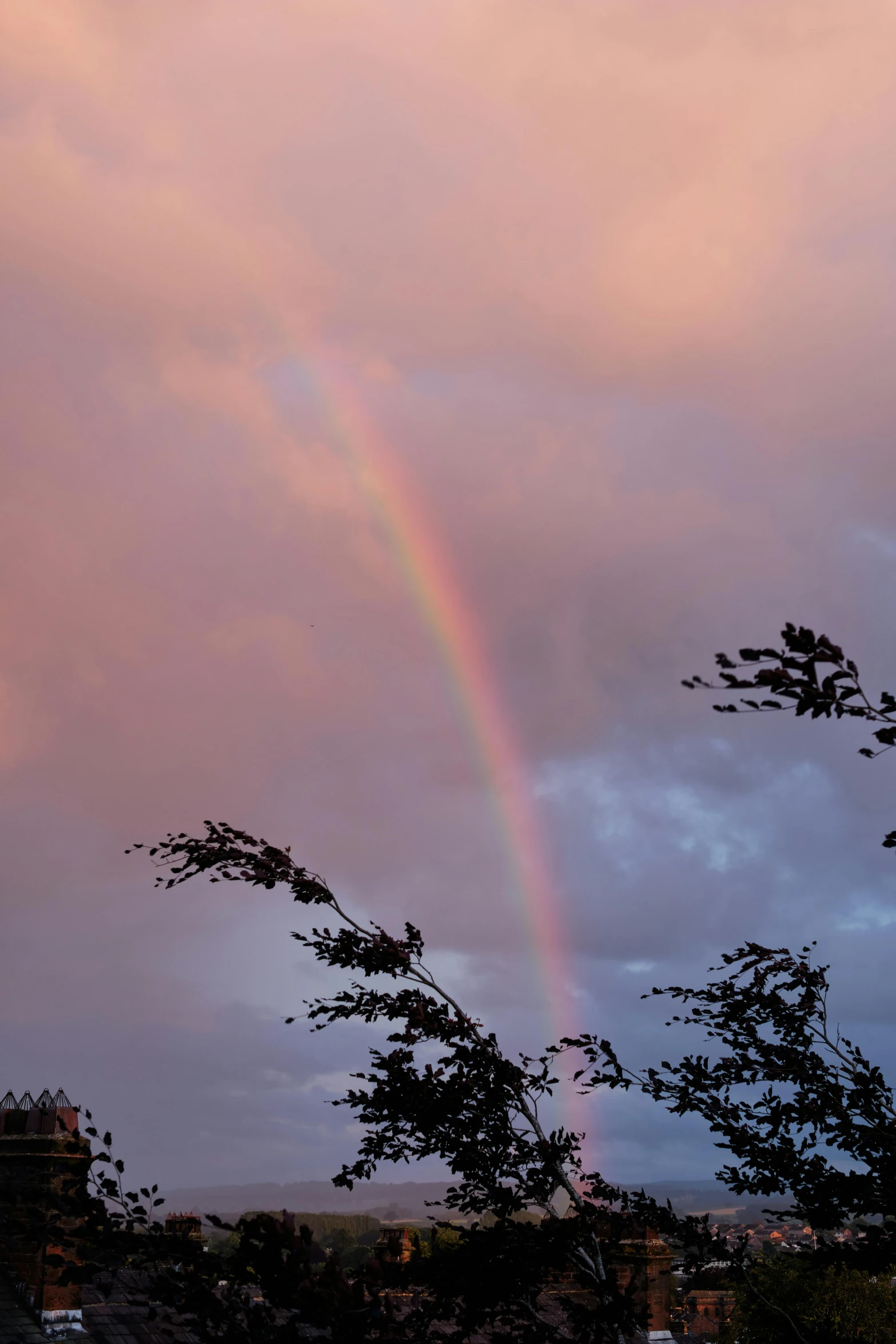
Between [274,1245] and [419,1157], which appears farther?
[419,1157]

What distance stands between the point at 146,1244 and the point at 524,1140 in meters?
2.49

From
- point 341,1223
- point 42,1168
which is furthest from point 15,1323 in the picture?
point 341,1223

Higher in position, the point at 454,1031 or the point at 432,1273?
the point at 454,1031

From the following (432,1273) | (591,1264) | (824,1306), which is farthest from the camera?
(824,1306)

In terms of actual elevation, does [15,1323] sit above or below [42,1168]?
below

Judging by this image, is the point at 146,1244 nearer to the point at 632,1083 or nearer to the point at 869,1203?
the point at 632,1083

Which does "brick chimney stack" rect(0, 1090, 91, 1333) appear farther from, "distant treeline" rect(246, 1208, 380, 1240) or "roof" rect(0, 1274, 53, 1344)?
"distant treeline" rect(246, 1208, 380, 1240)

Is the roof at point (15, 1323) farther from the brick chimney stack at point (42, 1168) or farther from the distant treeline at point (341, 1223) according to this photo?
the distant treeline at point (341, 1223)

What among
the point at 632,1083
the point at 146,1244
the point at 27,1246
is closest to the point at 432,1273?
the point at 146,1244

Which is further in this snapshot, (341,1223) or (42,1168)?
(341,1223)

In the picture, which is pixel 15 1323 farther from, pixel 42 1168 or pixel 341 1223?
pixel 341 1223

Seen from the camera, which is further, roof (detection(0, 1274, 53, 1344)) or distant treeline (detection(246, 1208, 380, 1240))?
distant treeline (detection(246, 1208, 380, 1240))

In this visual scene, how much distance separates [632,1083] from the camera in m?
8.66

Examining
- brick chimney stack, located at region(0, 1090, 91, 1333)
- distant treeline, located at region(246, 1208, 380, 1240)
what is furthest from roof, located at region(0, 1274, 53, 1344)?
distant treeline, located at region(246, 1208, 380, 1240)
